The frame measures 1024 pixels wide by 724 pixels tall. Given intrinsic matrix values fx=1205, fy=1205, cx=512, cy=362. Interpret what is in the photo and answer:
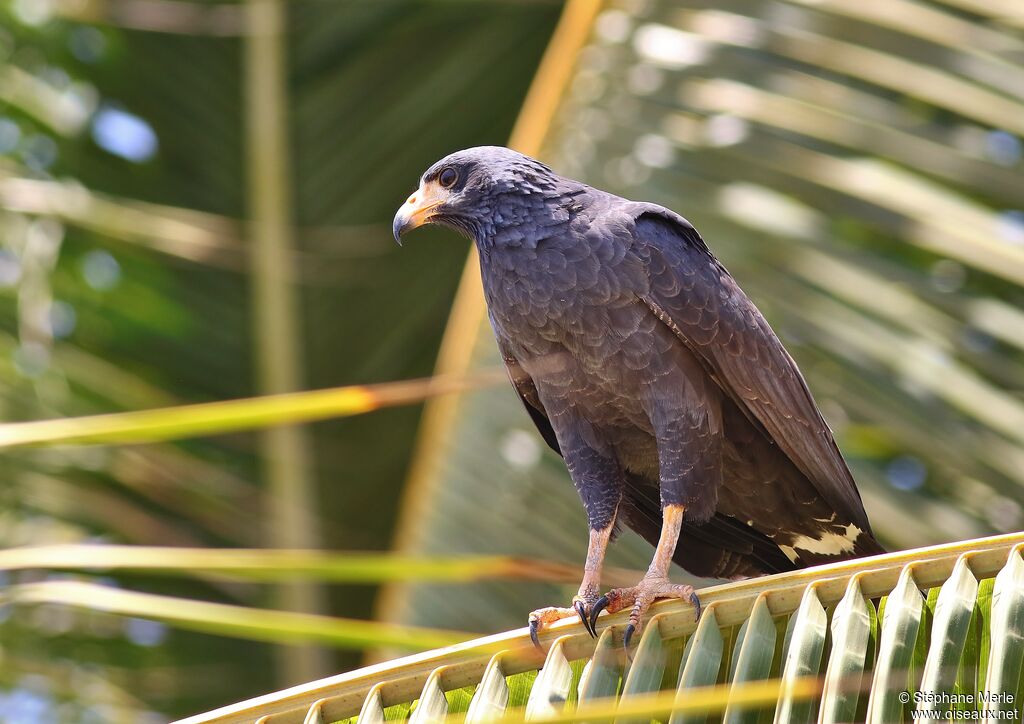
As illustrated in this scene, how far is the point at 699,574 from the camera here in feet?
15.6

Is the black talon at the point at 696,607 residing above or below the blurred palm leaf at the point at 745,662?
above

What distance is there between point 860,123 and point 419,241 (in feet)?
11.8

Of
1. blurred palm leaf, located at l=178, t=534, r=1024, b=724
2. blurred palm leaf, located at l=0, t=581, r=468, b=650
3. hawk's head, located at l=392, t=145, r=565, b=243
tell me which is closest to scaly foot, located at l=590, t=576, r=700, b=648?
blurred palm leaf, located at l=178, t=534, r=1024, b=724

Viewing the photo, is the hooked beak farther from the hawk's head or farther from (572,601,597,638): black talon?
(572,601,597,638): black talon

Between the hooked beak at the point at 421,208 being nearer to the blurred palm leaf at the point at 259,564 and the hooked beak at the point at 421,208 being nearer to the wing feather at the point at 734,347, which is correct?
the wing feather at the point at 734,347

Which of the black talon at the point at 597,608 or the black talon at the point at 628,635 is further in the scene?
the black talon at the point at 597,608

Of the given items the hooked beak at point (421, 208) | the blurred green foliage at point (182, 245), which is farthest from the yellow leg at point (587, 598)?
the blurred green foliage at point (182, 245)

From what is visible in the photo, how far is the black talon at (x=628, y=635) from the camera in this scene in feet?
9.82

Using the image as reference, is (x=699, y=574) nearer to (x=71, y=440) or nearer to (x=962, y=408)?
(x=962, y=408)

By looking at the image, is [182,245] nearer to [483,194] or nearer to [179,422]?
[483,194]

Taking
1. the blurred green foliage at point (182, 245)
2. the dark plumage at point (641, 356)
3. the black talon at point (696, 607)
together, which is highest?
the blurred green foliage at point (182, 245)

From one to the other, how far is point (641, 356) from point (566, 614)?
2.97 feet

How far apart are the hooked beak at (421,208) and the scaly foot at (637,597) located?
1590 millimetres

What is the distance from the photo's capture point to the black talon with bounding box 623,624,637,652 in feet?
9.82
